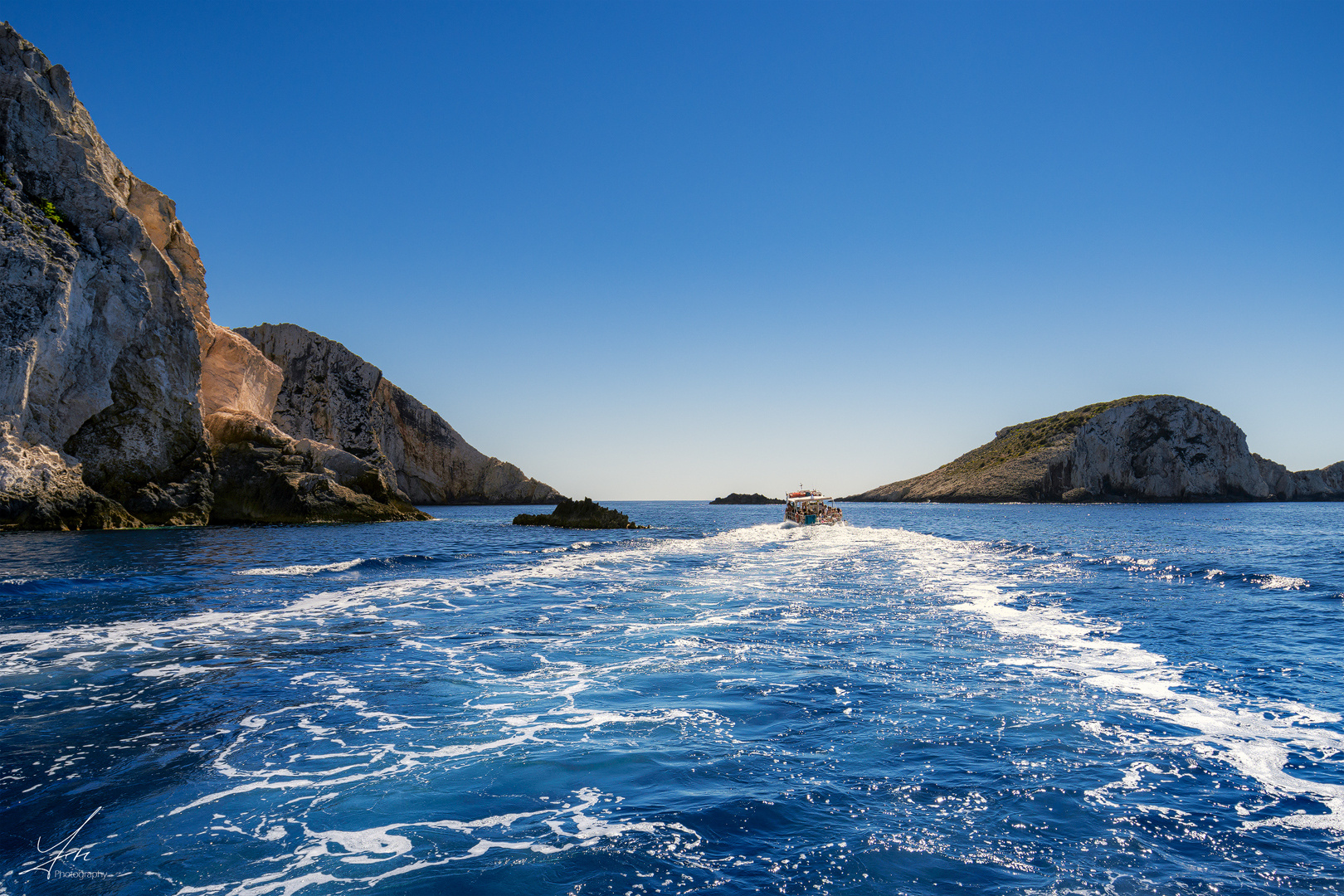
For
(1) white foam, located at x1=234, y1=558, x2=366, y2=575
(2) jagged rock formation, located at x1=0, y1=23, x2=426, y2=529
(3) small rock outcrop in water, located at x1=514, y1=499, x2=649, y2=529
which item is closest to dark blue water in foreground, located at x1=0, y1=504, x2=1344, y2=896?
(1) white foam, located at x1=234, y1=558, x2=366, y2=575

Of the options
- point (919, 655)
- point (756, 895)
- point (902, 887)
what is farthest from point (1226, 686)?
point (756, 895)

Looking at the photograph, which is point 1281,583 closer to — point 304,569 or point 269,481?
point 304,569

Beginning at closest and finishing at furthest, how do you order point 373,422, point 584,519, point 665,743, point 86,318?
point 665,743
point 86,318
point 584,519
point 373,422

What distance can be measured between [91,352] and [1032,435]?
18964 centimetres

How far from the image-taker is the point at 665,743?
26.8ft

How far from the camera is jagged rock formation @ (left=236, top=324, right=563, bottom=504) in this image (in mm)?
93938

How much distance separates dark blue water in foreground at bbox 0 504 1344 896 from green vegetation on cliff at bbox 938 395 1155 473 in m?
163

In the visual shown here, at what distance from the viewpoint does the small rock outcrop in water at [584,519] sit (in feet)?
196

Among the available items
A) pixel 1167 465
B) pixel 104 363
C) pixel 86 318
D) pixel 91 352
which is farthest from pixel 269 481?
pixel 1167 465

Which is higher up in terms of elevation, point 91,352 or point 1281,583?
point 91,352

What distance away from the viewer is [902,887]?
4.96 meters

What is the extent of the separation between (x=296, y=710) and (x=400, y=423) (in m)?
115

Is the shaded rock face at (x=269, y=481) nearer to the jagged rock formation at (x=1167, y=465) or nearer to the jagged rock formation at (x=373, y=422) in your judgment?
the jagged rock formation at (x=373, y=422)

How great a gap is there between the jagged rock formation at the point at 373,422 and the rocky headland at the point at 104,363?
2623 centimetres
